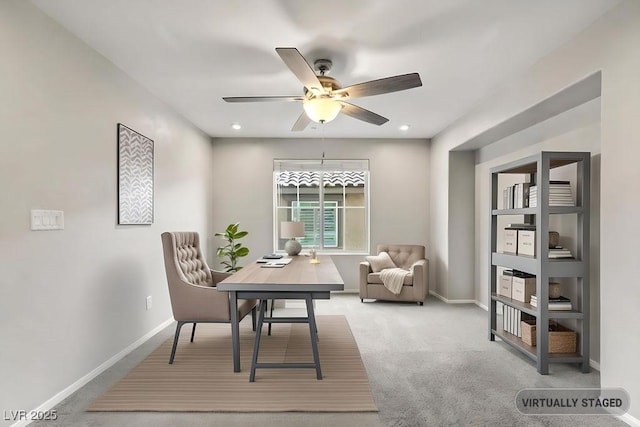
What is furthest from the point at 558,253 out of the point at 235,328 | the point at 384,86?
the point at 235,328

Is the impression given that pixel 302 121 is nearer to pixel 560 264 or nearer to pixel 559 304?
pixel 560 264

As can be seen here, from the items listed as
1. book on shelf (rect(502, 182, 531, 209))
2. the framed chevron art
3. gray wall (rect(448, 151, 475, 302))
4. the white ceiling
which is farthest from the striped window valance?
book on shelf (rect(502, 182, 531, 209))

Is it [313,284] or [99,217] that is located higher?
[99,217]

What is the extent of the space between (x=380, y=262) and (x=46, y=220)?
4121 millimetres

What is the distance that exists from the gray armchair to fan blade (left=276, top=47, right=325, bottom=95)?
10.2 ft

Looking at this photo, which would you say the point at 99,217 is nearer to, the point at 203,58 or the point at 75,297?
the point at 75,297

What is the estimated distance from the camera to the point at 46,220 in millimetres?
2396

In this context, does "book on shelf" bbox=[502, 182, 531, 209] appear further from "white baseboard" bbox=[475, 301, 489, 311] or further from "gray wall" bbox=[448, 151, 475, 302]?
"white baseboard" bbox=[475, 301, 489, 311]

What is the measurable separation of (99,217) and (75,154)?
0.53 meters

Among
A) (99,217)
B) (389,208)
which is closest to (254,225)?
(389,208)

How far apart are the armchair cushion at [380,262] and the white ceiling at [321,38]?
242cm

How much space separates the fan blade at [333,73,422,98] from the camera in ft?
8.25

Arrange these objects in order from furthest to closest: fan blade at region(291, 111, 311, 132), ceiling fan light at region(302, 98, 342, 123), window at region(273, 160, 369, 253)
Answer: window at region(273, 160, 369, 253) → fan blade at region(291, 111, 311, 132) → ceiling fan light at region(302, 98, 342, 123)

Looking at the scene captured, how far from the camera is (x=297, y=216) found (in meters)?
6.37
